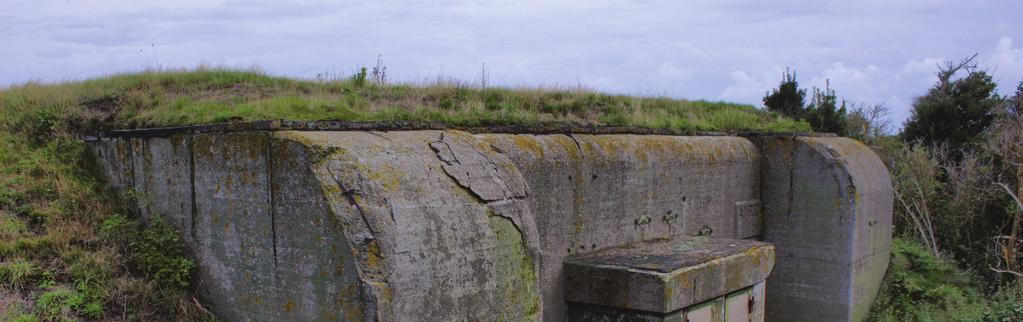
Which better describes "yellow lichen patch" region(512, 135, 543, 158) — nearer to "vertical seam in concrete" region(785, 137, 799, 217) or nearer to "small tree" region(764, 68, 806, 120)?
"vertical seam in concrete" region(785, 137, 799, 217)

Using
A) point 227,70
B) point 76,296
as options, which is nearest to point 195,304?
point 76,296

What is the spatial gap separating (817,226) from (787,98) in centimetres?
743

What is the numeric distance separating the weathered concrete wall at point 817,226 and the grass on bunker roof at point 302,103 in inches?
32.6

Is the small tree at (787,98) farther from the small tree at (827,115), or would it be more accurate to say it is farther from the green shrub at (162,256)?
the green shrub at (162,256)

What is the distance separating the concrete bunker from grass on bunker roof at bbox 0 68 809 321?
0.25 meters

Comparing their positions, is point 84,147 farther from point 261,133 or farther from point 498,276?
point 498,276

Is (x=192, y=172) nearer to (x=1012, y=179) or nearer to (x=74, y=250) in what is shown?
(x=74, y=250)

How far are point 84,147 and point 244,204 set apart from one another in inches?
95.9

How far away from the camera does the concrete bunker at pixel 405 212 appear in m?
3.88

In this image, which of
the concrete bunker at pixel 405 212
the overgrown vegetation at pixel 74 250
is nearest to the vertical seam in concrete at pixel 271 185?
the concrete bunker at pixel 405 212

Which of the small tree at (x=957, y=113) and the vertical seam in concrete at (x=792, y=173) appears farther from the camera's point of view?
the small tree at (x=957, y=113)

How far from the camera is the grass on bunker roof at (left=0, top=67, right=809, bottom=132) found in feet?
18.4

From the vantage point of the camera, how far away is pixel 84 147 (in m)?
6.02

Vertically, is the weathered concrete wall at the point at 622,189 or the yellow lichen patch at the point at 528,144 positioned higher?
the yellow lichen patch at the point at 528,144
